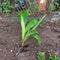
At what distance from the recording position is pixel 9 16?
5.89 m

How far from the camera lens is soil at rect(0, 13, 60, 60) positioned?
445 cm

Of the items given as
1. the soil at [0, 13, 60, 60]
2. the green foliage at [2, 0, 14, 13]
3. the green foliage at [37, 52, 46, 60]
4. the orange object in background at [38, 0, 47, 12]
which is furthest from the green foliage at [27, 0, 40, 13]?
the green foliage at [37, 52, 46, 60]

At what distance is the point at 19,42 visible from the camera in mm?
4695

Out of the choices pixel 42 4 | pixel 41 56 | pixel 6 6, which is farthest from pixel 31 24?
pixel 42 4

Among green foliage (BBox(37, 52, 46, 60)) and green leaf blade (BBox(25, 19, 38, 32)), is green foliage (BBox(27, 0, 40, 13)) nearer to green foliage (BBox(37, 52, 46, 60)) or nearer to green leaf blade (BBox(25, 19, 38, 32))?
green leaf blade (BBox(25, 19, 38, 32))

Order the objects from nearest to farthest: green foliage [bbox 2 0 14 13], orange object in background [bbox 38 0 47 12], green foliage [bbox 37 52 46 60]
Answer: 1. green foliage [bbox 37 52 46 60]
2. green foliage [bbox 2 0 14 13]
3. orange object in background [bbox 38 0 47 12]

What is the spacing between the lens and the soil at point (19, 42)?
4.45 meters

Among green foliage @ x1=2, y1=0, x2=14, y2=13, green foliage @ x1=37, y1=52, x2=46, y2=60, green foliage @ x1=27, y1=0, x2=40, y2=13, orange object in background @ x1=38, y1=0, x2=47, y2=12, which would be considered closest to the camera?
green foliage @ x1=37, y1=52, x2=46, y2=60

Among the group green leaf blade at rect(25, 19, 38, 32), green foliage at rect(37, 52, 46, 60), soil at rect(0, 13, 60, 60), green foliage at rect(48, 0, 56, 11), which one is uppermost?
green foliage at rect(48, 0, 56, 11)

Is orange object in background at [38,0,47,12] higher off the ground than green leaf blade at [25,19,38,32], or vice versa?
orange object in background at [38,0,47,12]

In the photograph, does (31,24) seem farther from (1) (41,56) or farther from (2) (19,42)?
(1) (41,56)

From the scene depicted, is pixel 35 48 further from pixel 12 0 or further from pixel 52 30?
pixel 12 0

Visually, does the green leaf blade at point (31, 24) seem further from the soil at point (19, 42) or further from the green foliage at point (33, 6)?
the green foliage at point (33, 6)

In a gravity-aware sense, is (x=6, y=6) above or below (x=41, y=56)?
above
